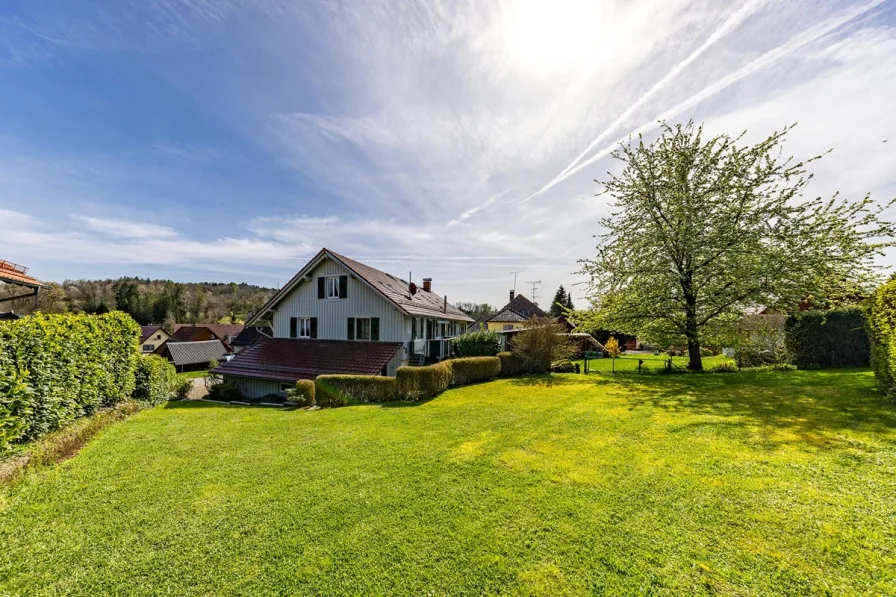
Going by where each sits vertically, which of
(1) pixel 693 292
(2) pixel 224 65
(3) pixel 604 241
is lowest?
(1) pixel 693 292

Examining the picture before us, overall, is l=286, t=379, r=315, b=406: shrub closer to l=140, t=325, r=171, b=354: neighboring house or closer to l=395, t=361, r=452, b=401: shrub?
l=395, t=361, r=452, b=401: shrub

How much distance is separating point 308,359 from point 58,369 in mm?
11131

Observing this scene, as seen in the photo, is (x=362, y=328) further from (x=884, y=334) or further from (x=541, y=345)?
(x=884, y=334)

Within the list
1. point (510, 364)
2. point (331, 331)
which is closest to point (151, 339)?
point (331, 331)

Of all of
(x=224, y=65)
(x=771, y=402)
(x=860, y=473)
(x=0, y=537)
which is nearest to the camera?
(x=0, y=537)

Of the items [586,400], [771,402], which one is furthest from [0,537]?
[771,402]

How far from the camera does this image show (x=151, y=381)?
1391 centimetres

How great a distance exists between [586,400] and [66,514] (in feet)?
39.8

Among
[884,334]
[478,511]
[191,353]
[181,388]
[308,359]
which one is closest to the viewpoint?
[478,511]

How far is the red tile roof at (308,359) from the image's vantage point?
58.2 ft

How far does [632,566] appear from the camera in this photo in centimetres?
350

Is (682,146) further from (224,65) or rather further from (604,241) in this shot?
(224,65)

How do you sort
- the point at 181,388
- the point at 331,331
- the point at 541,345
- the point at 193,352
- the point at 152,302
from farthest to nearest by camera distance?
the point at 152,302, the point at 193,352, the point at 331,331, the point at 541,345, the point at 181,388

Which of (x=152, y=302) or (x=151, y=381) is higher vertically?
(x=152, y=302)
